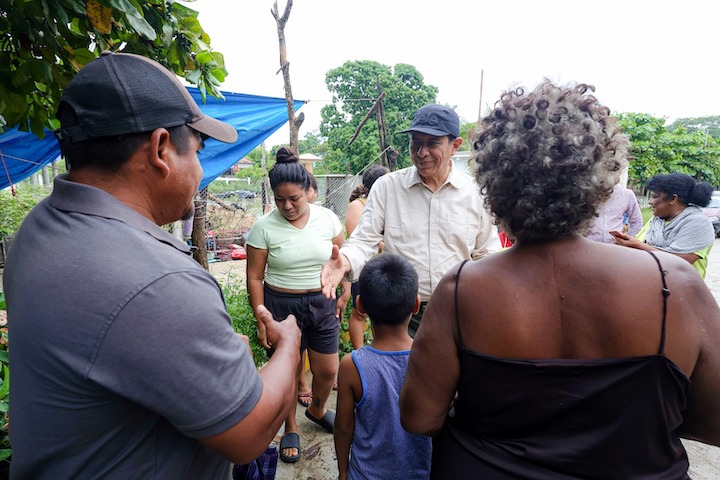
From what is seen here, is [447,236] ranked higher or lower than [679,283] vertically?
lower

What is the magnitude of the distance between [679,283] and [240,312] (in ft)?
10.6

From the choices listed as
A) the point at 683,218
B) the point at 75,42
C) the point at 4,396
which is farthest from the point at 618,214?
the point at 4,396

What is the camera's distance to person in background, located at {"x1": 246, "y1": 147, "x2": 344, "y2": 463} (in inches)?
106

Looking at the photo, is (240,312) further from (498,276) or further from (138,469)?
(498,276)

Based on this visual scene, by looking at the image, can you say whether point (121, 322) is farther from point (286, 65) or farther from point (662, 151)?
point (662, 151)

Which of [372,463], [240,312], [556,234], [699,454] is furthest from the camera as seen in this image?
[240,312]

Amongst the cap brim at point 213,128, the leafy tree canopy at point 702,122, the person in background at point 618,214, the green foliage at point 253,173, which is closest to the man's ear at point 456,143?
the cap brim at point 213,128

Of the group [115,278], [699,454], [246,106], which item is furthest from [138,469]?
[246,106]

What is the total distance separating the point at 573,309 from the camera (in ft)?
3.33

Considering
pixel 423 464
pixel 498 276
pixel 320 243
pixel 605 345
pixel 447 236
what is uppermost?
pixel 498 276

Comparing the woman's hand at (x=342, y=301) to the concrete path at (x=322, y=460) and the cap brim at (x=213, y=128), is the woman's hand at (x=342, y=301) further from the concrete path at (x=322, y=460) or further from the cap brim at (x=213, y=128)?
the cap brim at (x=213, y=128)

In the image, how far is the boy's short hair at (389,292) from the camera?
1779 millimetres

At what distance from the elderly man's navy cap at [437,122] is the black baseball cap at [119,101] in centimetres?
156

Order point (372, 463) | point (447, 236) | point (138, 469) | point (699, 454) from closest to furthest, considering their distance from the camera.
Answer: point (138, 469) < point (372, 463) < point (447, 236) < point (699, 454)
